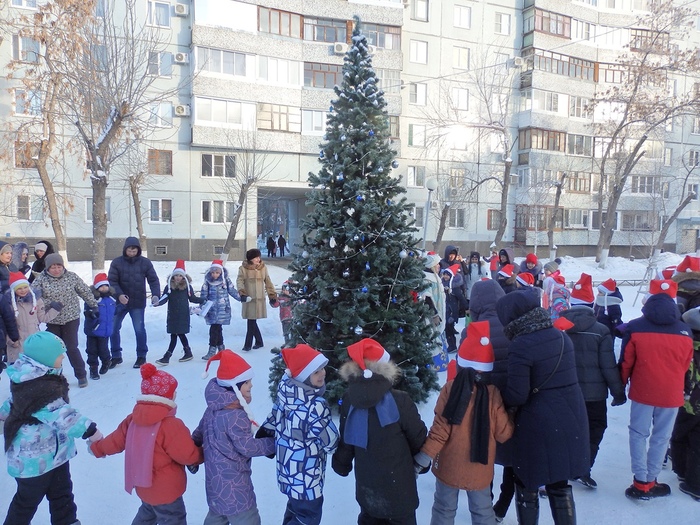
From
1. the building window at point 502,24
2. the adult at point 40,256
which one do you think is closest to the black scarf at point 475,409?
the adult at point 40,256

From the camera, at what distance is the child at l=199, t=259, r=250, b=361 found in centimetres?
792

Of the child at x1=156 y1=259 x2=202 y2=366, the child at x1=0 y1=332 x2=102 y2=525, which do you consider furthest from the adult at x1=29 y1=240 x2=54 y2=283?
the child at x1=0 y1=332 x2=102 y2=525

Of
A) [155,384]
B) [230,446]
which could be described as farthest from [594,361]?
[155,384]

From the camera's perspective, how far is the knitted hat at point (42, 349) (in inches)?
123

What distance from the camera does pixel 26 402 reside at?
3088 mm

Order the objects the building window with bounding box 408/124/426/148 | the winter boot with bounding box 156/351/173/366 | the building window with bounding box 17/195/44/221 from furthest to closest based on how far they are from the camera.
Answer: the building window with bounding box 408/124/426/148
the building window with bounding box 17/195/44/221
the winter boot with bounding box 156/351/173/366

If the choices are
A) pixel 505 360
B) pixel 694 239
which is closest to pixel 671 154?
pixel 694 239

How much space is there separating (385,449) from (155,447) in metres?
1.37

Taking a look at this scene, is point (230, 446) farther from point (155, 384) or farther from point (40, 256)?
point (40, 256)

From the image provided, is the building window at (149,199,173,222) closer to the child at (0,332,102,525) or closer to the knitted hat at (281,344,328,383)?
the child at (0,332,102,525)

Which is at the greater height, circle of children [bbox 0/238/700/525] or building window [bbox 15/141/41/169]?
building window [bbox 15/141/41/169]

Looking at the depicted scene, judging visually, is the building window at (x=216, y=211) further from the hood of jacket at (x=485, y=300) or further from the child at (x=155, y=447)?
the child at (x=155, y=447)

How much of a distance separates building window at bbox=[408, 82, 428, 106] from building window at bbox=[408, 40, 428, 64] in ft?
4.79

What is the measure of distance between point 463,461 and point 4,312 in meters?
4.96
